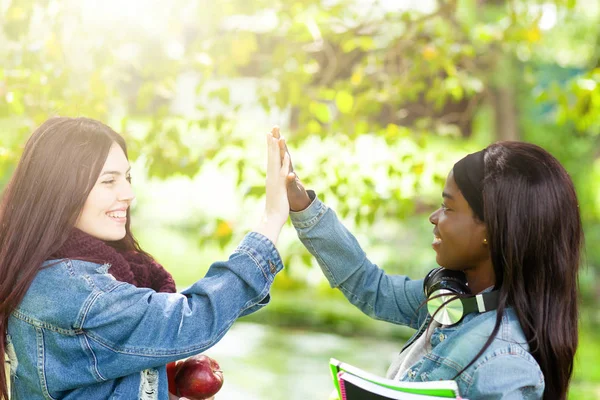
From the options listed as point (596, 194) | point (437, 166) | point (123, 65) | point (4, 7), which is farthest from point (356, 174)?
point (596, 194)

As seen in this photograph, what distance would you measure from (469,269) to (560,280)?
7.6 inches

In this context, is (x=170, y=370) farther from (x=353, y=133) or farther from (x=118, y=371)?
(x=353, y=133)

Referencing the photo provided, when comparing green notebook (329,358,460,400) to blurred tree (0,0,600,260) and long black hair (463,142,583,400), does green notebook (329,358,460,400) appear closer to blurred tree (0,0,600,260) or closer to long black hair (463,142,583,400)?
long black hair (463,142,583,400)

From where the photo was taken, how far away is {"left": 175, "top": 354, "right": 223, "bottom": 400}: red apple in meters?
1.56

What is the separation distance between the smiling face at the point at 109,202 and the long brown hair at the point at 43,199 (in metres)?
0.02

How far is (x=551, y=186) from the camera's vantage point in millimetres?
1432

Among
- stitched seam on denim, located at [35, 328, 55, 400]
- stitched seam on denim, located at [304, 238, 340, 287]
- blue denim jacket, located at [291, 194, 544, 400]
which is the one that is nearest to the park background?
blue denim jacket, located at [291, 194, 544, 400]

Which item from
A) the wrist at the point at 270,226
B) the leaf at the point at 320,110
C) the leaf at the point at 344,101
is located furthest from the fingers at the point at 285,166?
the leaf at the point at 344,101

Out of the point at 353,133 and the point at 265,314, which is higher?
the point at 353,133

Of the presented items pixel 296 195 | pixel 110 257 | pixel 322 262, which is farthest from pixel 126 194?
pixel 322 262

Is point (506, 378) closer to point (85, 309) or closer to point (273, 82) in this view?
point (85, 309)

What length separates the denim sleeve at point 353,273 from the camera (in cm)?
175

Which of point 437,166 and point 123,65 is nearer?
point 123,65

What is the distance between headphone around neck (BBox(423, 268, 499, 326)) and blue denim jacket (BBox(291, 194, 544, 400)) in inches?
0.8
